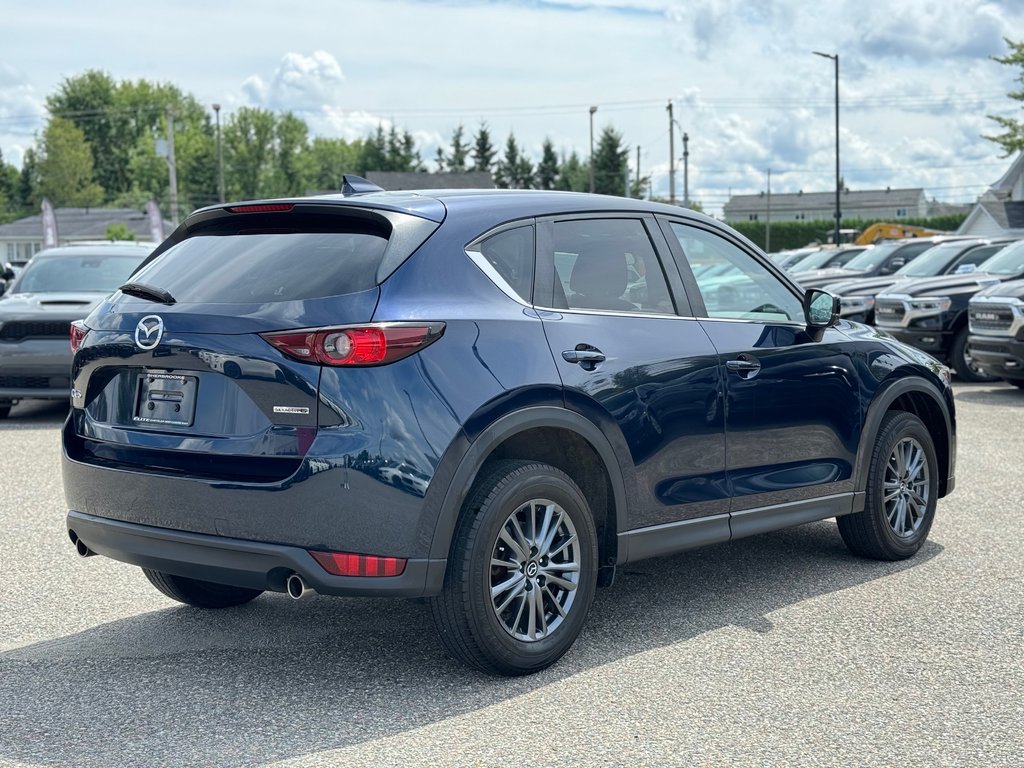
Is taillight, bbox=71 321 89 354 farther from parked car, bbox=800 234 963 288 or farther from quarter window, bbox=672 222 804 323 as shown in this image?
parked car, bbox=800 234 963 288

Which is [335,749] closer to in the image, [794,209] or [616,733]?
[616,733]

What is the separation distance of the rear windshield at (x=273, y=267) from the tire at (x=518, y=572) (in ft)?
2.77

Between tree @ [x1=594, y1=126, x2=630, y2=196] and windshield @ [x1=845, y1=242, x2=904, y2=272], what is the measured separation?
2925 inches

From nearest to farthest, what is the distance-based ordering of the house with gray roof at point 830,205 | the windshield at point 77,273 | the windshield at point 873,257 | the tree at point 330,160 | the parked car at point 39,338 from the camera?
the parked car at point 39,338
the windshield at point 77,273
the windshield at point 873,257
the tree at point 330,160
the house with gray roof at point 830,205

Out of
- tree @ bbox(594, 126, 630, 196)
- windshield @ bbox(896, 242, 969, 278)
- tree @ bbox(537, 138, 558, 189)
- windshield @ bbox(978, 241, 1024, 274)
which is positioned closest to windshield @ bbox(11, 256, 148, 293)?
windshield @ bbox(978, 241, 1024, 274)

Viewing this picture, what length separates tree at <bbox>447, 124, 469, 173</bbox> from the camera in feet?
366

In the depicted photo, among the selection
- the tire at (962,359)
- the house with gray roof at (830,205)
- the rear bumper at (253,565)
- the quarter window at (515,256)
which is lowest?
the house with gray roof at (830,205)

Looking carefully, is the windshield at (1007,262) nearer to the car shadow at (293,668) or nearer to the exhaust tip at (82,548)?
the car shadow at (293,668)

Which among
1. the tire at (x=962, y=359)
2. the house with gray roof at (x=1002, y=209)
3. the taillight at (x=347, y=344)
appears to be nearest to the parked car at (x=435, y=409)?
the taillight at (x=347, y=344)

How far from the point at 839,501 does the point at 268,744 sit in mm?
3120

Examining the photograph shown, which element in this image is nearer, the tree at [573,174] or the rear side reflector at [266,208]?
the rear side reflector at [266,208]

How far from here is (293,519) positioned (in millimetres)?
4191

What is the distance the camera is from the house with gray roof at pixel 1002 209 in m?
50.7

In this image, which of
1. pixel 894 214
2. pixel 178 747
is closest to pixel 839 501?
pixel 178 747
